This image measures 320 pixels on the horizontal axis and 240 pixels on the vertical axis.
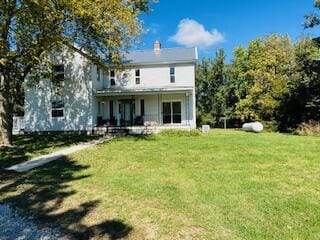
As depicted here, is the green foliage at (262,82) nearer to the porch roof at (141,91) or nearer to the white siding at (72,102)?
the porch roof at (141,91)

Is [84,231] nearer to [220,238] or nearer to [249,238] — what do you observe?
[220,238]

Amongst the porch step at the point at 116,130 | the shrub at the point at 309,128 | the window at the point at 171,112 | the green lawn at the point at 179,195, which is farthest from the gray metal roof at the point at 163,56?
the green lawn at the point at 179,195

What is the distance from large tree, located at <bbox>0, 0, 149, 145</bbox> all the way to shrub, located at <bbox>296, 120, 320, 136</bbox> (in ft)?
40.1

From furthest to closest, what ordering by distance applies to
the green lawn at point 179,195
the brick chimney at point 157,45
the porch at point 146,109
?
the brick chimney at point 157,45 → the porch at point 146,109 → the green lawn at point 179,195

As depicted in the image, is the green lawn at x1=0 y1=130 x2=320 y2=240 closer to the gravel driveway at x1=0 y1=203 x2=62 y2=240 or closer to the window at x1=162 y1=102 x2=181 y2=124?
the gravel driveway at x1=0 y1=203 x2=62 y2=240

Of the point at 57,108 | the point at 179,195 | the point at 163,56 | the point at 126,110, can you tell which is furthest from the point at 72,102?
the point at 179,195

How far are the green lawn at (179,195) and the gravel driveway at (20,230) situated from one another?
274 millimetres

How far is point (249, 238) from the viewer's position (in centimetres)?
632

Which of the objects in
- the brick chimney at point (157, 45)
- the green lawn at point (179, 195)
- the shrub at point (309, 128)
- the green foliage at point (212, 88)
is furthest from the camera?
the green foliage at point (212, 88)

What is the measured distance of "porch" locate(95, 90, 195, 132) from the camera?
29406mm

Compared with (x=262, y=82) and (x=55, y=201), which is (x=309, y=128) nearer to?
(x=262, y=82)

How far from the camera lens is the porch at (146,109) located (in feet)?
96.5

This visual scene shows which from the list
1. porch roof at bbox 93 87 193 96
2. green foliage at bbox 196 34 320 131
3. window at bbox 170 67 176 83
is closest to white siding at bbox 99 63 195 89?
window at bbox 170 67 176 83

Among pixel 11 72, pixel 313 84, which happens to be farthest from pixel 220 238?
pixel 313 84
